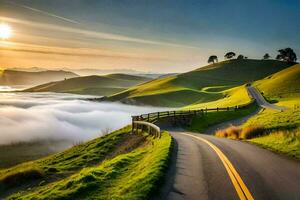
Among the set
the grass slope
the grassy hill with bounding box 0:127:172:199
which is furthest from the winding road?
the grass slope

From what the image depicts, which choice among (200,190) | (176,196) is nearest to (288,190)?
(200,190)

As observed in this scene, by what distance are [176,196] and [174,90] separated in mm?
163232

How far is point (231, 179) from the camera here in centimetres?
1206

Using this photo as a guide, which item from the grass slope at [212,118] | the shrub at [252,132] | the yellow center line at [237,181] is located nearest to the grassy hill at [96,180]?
the yellow center line at [237,181]

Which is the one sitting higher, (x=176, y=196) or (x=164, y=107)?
(x=164, y=107)

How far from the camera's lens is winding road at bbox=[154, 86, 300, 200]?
10.3 m

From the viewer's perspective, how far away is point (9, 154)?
197 feet

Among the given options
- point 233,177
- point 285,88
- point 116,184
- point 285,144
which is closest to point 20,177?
point 116,184

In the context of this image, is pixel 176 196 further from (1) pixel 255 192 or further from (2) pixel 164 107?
(2) pixel 164 107

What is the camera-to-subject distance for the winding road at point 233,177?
10312 mm

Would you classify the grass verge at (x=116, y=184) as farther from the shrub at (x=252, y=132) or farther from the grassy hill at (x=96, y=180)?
the shrub at (x=252, y=132)

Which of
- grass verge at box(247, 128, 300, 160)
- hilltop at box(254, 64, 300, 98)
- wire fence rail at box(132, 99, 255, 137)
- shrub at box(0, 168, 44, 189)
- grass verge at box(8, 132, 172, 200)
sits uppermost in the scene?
hilltop at box(254, 64, 300, 98)

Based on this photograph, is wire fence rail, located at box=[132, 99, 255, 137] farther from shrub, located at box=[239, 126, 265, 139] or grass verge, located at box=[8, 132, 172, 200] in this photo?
grass verge, located at box=[8, 132, 172, 200]

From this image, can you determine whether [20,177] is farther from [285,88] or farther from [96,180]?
[285,88]
